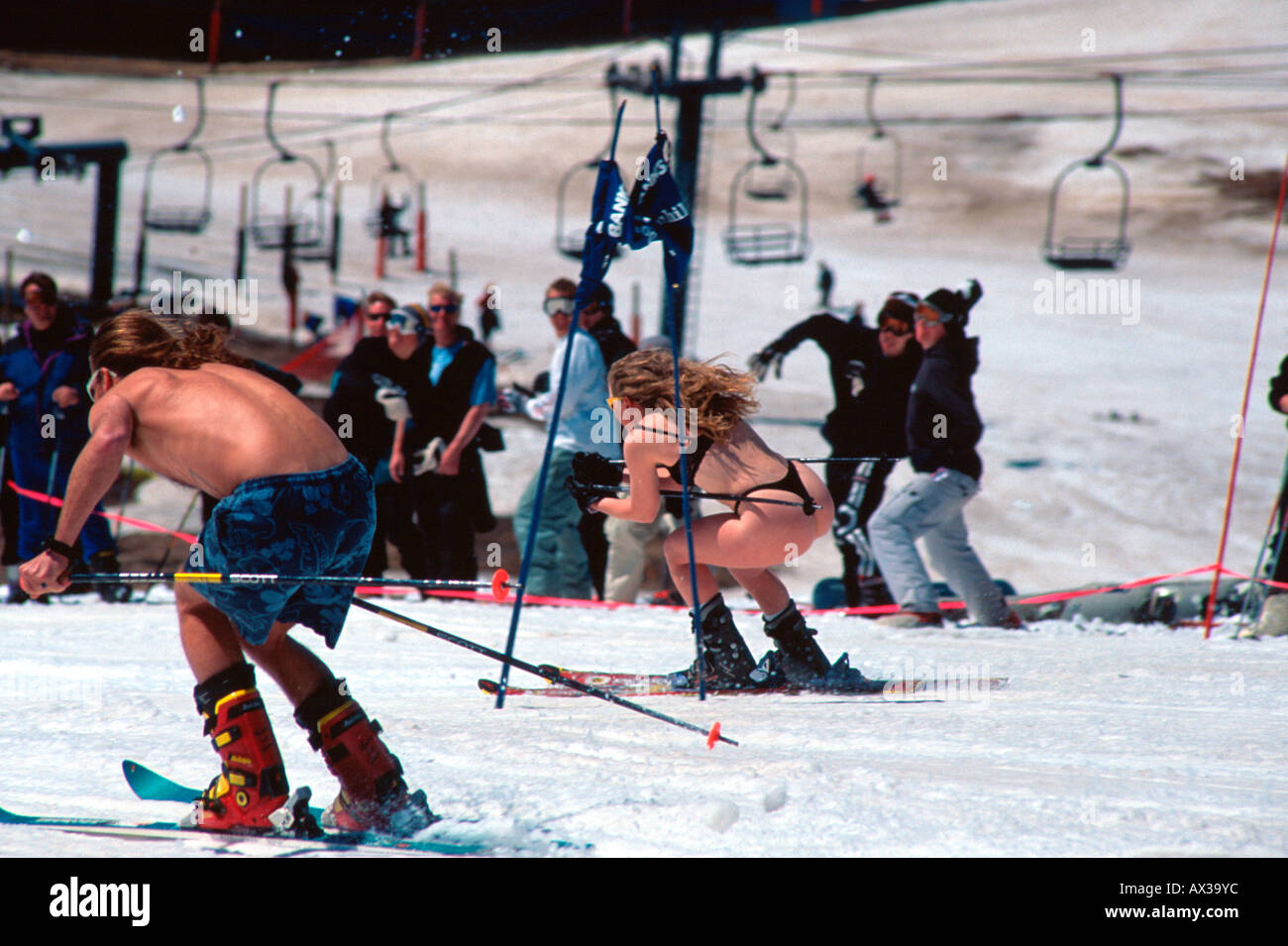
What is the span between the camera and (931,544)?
6867 millimetres

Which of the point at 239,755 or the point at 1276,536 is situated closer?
the point at 239,755

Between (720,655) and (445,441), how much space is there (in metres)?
2.81

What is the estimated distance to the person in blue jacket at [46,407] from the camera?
23.7ft

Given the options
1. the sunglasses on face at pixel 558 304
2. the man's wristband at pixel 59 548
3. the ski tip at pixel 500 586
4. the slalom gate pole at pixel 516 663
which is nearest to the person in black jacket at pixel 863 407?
the sunglasses on face at pixel 558 304

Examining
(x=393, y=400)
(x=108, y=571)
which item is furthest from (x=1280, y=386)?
(x=108, y=571)

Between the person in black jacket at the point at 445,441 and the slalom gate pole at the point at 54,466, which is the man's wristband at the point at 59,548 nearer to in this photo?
the person in black jacket at the point at 445,441

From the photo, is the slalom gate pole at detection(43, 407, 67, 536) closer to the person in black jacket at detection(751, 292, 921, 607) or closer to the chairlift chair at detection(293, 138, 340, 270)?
the person in black jacket at detection(751, 292, 921, 607)

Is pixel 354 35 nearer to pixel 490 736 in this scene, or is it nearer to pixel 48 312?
pixel 48 312

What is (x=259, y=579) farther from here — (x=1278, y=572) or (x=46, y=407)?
(x=1278, y=572)

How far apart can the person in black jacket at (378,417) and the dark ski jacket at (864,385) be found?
2242 millimetres

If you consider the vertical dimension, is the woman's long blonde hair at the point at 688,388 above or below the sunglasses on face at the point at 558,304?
below

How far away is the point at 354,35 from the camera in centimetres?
2225
